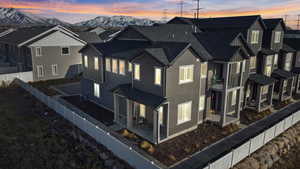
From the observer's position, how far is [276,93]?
2727 cm

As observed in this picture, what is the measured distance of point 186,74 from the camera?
15.9 m

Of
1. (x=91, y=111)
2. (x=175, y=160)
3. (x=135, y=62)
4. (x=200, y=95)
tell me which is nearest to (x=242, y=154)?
(x=175, y=160)

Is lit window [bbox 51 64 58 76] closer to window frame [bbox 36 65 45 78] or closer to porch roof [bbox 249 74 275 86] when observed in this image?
window frame [bbox 36 65 45 78]

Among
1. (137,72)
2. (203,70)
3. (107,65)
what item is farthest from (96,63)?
(203,70)

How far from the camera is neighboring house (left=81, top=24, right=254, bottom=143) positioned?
15008mm

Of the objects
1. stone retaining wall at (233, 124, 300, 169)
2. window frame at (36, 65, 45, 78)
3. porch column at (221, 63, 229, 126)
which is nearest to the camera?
stone retaining wall at (233, 124, 300, 169)

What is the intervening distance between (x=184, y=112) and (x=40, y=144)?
11.3m

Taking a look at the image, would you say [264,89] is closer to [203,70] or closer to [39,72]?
[203,70]

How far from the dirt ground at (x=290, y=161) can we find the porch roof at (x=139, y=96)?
9.21 metres

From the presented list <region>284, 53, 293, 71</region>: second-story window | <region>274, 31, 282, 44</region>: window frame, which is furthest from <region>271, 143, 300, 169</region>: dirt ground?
<region>284, 53, 293, 71</region>: second-story window

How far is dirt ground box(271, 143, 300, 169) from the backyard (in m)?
10.9

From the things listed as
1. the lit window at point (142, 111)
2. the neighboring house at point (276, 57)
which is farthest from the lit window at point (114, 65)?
the neighboring house at point (276, 57)

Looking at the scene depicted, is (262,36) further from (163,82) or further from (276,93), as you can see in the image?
(163,82)

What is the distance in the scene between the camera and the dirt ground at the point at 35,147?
13078 mm
